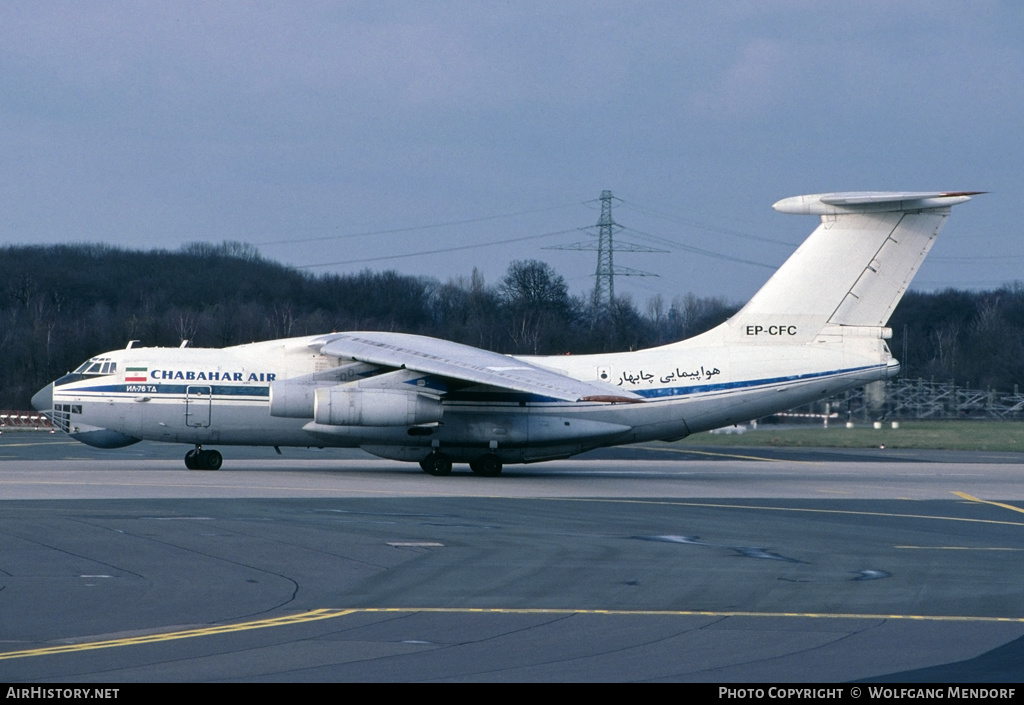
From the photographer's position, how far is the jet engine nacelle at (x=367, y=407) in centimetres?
2523

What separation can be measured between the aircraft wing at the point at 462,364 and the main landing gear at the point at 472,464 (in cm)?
246

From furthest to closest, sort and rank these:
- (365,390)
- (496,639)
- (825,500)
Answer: (365,390)
(825,500)
(496,639)

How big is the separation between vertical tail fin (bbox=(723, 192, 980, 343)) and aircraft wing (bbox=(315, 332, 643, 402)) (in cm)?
458

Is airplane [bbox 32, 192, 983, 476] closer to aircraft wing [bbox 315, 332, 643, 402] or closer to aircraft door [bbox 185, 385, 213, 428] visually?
aircraft door [bbox 185, 385, 213, 428]

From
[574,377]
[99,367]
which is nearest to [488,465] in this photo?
[574,377]

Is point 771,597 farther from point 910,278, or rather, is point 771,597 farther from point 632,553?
point 910,278

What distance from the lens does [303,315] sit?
231 ft

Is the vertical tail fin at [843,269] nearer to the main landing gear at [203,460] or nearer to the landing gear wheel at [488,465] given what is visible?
the landing gear wheel at [488,465]

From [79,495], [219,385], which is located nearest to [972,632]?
[79,495]

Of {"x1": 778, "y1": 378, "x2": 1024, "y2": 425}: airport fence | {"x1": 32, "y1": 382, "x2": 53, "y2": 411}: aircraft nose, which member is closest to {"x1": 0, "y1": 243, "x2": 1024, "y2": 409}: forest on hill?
{"x1": 778, "y1": 378, "x2": 1024, "y2": 425}: airport fence

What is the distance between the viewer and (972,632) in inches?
382

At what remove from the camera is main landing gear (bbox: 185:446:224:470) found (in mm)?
27266

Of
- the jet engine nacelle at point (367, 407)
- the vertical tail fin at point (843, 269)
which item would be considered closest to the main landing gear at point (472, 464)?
the jet engine nacelle at point (367, 407)
